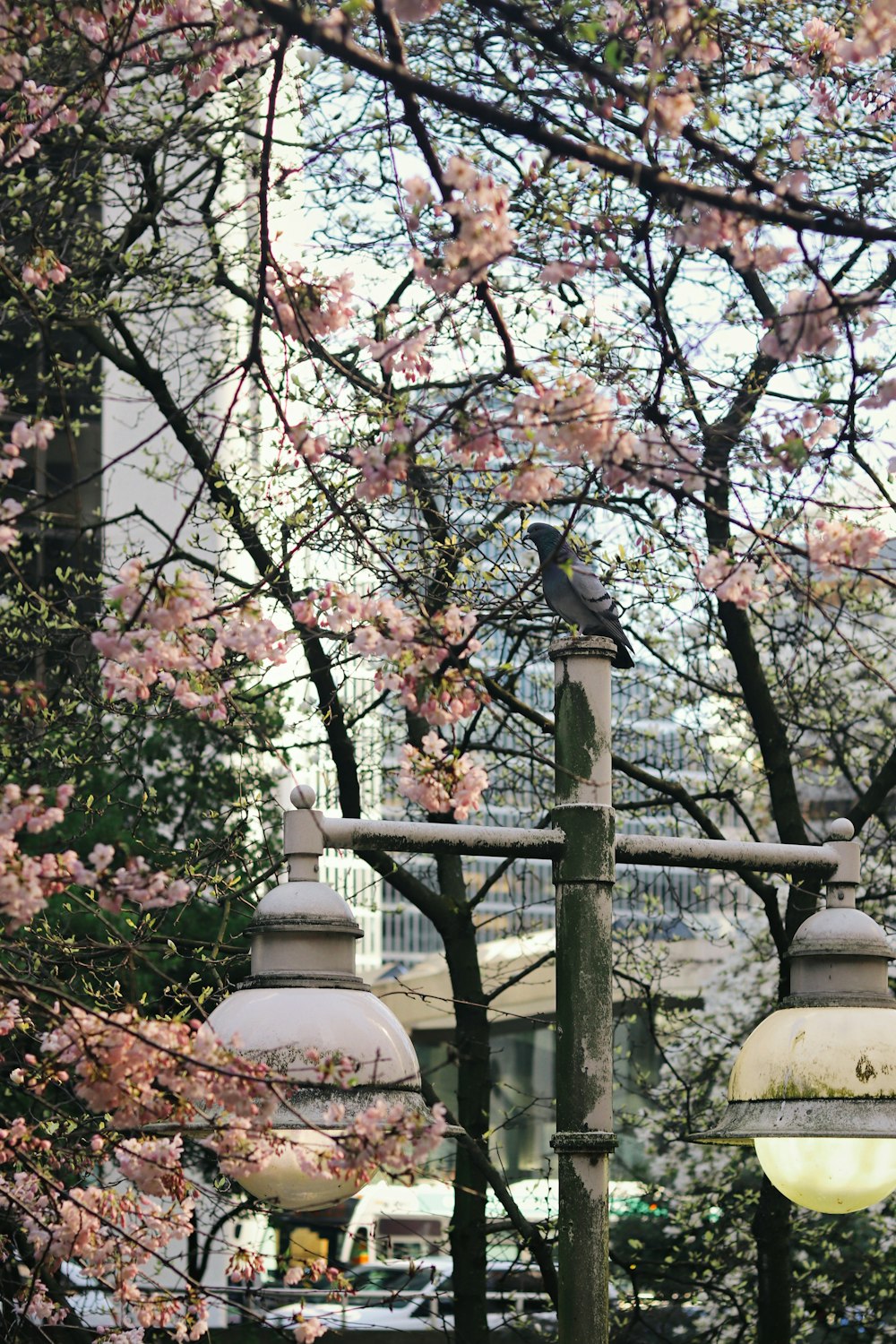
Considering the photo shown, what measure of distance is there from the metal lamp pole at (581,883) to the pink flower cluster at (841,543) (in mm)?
570

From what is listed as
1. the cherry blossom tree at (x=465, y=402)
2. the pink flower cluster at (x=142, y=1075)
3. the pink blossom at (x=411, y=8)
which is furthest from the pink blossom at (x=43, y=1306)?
the pink blossom at (x=411, y=8)

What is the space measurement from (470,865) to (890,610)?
53917 mm

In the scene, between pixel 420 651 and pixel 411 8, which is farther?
pixel 420 651

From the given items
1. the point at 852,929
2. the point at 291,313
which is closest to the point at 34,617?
the point at 291,313

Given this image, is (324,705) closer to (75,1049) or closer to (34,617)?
(34,617)

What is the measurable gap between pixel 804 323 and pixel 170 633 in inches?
60.9

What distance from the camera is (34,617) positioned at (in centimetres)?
1120

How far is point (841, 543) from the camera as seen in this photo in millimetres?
3877

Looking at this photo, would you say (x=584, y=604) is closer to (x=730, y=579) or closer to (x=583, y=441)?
(x=730, y=579)

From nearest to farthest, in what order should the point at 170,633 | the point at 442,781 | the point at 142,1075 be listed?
the point at 142,1075 → the point at 170,633 → the point at 442,781

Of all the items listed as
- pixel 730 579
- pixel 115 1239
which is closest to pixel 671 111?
pixel 730 579

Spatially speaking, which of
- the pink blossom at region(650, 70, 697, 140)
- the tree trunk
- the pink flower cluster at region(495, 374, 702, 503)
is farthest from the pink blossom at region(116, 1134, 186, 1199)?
the tree trunk

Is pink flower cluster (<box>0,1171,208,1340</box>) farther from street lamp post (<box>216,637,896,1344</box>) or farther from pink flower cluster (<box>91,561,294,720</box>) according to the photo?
pink flower cluster (<box>91,561,294,720</box>)

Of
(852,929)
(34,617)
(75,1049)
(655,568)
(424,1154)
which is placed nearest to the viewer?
(424,1154)
